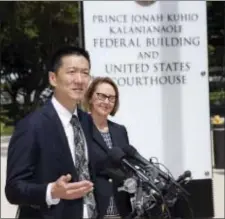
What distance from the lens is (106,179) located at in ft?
10.9

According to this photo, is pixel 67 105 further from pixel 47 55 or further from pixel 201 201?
pixel 47 55

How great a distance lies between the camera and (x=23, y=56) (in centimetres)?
619

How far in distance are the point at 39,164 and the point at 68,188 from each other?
24 centimetres

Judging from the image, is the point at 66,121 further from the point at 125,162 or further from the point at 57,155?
the point at 125,162

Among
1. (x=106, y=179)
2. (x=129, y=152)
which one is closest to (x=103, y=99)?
(x=106, y=179)

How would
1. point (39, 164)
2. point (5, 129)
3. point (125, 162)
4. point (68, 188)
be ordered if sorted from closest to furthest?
point (68, 188) < point (39, 164) < point (125, 162) < point (5, 129)

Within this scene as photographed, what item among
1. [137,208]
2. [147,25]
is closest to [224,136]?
[147,25]

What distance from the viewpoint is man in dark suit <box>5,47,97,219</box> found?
2.29m

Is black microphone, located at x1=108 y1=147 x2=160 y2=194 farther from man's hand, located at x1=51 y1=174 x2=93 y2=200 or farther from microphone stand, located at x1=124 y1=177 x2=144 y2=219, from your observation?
man's hand, located at x1=51 y1=174 x2=93 y2=200

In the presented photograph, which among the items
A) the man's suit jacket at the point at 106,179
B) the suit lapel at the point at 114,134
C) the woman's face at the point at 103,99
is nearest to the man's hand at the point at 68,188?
the man's suit jacket at the point at 106,179

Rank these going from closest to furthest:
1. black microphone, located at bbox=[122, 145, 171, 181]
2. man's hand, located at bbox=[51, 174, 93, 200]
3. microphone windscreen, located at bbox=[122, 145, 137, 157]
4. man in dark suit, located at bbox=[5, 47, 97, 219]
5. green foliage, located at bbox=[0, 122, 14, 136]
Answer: man's hand, located at bbox=[51, 174, 93, 200], man in dark suit, located at bbox=[5, 47, 97, 219], black microphone, located at bbox=[122, 145, 171, 181], microphone windscreen, located at bbox=[122, 145, 137, 157], green foliage, located at bbox=[0, 122, 14, 136]

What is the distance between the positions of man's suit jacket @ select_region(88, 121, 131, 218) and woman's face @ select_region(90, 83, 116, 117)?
0.10 metres

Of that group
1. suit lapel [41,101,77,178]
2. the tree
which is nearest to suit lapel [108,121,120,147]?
suit lapel [41,101,77,178]

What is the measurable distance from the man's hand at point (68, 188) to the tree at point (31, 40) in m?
3.81
